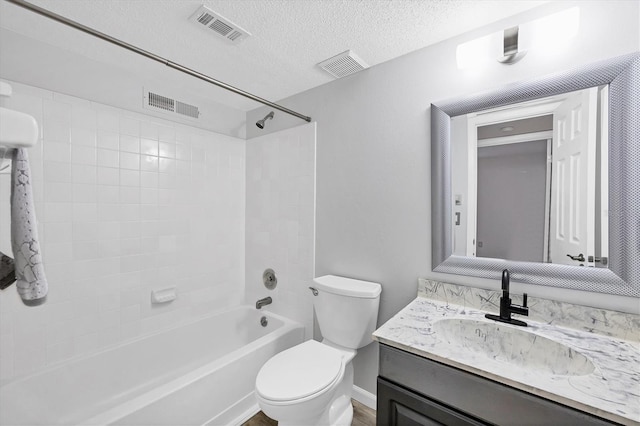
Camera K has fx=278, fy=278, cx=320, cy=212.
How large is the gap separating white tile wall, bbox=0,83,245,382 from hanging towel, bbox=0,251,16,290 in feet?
4.41

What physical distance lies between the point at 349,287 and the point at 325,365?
0.45m

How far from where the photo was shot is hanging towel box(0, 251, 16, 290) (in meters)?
0.58

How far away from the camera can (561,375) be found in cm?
98

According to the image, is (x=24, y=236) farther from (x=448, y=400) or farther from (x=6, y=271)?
(x=448, y=400)

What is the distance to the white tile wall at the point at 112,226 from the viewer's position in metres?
1.58

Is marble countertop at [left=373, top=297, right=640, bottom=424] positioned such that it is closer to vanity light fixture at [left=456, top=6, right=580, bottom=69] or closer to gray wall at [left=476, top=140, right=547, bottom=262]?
gray wall at [left=476, top=140, right=547, bottom=262]

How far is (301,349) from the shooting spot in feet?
5.18

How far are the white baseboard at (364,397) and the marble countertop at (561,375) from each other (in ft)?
2.80

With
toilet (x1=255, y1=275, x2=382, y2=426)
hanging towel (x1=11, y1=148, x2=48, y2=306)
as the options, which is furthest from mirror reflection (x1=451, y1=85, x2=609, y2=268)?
hanging towel (x1=11, y1=148, x2=48, y2=306)

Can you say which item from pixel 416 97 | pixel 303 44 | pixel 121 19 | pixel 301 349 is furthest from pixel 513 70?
pixel 121 19

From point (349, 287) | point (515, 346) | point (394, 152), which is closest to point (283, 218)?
point (349, 287)

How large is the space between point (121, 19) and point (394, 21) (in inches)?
54.1

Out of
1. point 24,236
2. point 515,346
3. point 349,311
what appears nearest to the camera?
point 24,236

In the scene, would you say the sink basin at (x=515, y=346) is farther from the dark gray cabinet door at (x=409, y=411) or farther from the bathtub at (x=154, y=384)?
the bathtub at (x=154, y=384)
